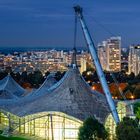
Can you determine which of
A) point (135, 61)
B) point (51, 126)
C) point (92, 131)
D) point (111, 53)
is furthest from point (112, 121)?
point (111, 53)

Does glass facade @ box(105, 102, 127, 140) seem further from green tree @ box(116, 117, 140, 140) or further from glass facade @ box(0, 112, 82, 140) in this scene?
green tree @ box(116, 117, 140, 140)

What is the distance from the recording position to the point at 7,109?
3800 cm

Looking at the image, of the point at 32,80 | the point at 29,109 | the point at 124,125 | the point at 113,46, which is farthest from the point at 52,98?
the point at 113,46

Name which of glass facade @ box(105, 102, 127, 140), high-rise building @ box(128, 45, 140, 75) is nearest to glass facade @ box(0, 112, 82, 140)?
glass facade @ box(105, 102, 127, 140)

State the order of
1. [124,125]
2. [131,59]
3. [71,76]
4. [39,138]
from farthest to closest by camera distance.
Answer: [131,59]
[71,76]
[39,138]
[124,125]

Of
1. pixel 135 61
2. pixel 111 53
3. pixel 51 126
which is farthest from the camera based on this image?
pixel 111 53

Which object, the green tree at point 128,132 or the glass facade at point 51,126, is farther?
the glass facade at point 51,126

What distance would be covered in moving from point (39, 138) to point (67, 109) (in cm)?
259

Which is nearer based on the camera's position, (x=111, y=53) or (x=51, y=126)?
(x=51, y=126)

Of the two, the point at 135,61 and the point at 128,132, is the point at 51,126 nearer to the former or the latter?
the point at 128,132

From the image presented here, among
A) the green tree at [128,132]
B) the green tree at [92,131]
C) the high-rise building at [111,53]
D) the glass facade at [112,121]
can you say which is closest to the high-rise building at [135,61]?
the high-rise building at [111,53]

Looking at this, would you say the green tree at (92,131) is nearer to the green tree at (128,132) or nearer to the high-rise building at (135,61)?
the green tree at (128,132)

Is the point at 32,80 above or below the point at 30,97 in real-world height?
above

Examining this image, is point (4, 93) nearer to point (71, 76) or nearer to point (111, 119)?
point (71, 76)
